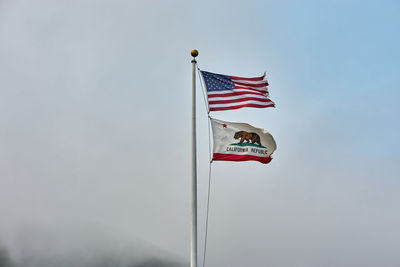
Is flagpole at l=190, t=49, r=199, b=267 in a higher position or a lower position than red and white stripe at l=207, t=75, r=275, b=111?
lower

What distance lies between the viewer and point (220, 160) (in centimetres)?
1755

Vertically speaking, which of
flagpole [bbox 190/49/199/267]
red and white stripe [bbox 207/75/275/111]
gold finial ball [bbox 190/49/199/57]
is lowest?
flagpole [bbox 190/49/199/267]

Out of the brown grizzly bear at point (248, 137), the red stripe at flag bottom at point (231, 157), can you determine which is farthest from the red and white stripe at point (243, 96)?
the red stripe at flag bottom at point (231, 157)

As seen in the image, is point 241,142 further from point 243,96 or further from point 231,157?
point 243,96

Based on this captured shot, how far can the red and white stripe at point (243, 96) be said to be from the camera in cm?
1884

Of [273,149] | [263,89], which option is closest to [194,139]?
[273,149]

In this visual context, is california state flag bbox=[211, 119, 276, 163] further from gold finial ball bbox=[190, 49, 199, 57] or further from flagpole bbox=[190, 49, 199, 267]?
gold finial ball bbox=[190, 49, 199, 57]

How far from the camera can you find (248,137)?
1827 cm

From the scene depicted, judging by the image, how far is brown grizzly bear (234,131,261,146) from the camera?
1809cm

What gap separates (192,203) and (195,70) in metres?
7.94

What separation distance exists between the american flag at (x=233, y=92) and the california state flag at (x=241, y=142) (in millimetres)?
1309

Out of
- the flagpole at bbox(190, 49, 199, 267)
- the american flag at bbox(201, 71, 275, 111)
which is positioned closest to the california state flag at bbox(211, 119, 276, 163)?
the flagpole at bbox(190, 49, 199, 267)

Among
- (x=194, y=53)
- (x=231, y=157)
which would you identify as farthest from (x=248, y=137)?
(x=194, y=53)

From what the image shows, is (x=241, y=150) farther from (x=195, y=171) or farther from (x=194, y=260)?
(x=194, y=260)
